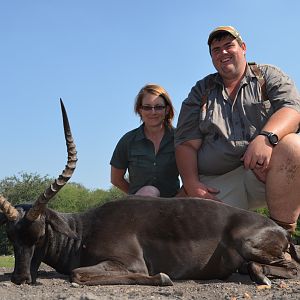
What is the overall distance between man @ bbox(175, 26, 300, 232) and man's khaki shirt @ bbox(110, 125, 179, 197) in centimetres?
76

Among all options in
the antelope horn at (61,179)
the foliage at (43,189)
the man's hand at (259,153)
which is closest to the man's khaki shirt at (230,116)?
the man's hand at (259,153)

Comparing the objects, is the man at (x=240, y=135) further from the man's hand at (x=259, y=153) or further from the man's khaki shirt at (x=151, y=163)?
the man's khaki shirt at (x=151, y=163)

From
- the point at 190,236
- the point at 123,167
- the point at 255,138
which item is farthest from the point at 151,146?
the point at 190,236

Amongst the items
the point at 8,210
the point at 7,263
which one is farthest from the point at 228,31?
the point at 7,263

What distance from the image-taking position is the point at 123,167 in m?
9.15

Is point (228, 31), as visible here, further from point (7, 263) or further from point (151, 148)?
point (7, 263)

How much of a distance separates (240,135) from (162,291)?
2743 millimetres

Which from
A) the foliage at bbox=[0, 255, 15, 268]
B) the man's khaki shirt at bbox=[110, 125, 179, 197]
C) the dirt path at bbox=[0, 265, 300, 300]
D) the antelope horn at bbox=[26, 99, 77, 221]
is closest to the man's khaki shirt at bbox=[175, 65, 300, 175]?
the man's khaki shirt at bbox=[110, 125, 179, 197]

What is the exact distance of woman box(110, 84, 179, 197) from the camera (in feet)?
28.1

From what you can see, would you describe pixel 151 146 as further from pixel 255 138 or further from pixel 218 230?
pixel 218 230

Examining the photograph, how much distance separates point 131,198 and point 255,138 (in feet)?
5.59

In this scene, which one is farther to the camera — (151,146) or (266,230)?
(151,146)

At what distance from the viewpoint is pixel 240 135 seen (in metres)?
7.37

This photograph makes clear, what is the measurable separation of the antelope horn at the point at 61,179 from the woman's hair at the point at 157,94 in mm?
2976
